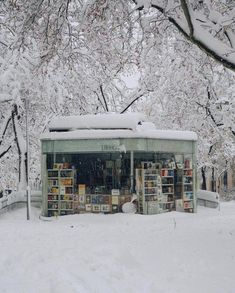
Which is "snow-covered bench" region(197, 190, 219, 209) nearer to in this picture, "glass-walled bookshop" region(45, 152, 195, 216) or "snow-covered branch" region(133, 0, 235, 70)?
"glass-walled bookshop" region(45, 152, 195, 216)

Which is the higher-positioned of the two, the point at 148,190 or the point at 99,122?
the point at 99,122

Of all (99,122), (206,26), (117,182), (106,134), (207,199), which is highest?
(206,26)

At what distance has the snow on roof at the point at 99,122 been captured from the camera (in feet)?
59.6

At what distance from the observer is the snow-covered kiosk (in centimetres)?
1809

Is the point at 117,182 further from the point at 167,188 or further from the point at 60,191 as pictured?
the point at 60,191

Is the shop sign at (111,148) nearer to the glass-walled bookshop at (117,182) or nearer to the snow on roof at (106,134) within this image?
the snow on roof at (106,134)

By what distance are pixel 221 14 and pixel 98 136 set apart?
353 inches

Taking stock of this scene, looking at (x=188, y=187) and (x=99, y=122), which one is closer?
(x=99, y=122)

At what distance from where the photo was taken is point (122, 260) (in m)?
8.81

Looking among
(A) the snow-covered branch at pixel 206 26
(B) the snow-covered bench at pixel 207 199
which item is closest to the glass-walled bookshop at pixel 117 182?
(B) the snow-covered bench at pixel 207 199

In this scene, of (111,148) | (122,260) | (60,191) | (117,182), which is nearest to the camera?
(122,260)

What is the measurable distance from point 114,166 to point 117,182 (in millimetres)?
689

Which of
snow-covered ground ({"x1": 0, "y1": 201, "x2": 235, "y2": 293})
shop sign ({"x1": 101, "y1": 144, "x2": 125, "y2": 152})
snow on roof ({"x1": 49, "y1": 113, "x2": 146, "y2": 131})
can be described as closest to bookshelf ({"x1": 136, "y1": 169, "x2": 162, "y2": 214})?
shop sign ({"x1": 101, "y1": 144, "x2": 125, "y2": 152})

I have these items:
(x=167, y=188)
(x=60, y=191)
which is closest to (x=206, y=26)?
(x=167, y=188)
